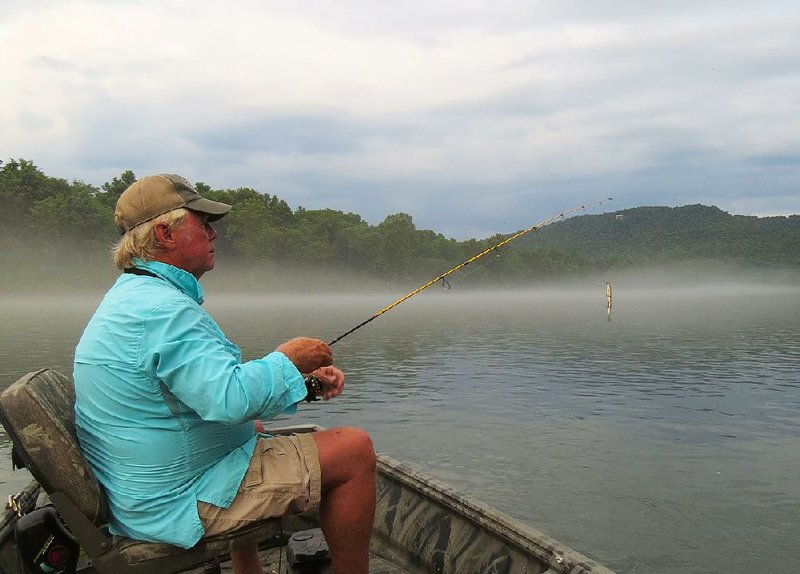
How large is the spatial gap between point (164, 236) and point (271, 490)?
1306 millimetres

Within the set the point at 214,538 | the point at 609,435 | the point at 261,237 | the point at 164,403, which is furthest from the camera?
the point at 261,237

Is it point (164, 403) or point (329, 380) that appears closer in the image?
point (164, 403)

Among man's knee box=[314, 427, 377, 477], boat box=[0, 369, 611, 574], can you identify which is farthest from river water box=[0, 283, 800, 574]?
man's knee box=[314, 427, 377, 477]

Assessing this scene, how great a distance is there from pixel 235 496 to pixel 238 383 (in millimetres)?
606

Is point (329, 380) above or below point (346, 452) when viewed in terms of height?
above

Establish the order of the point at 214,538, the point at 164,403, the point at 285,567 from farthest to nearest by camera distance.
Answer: the point at 285,567
the point at 214,538
the point at 164,403

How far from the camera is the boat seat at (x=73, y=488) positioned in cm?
302

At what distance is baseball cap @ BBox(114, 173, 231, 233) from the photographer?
332 centimetres

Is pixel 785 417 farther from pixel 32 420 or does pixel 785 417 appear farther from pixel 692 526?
pixel 32 420

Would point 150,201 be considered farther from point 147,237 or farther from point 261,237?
point 261,237

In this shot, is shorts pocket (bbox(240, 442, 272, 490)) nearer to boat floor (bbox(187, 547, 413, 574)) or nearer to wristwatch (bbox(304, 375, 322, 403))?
wristwatch (bbox(304, 375, 322, 403))

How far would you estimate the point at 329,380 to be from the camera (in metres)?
3.55

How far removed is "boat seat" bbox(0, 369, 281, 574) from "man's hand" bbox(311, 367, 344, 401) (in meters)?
0.69

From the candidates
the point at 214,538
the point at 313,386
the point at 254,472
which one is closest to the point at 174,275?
the point at 313,386
